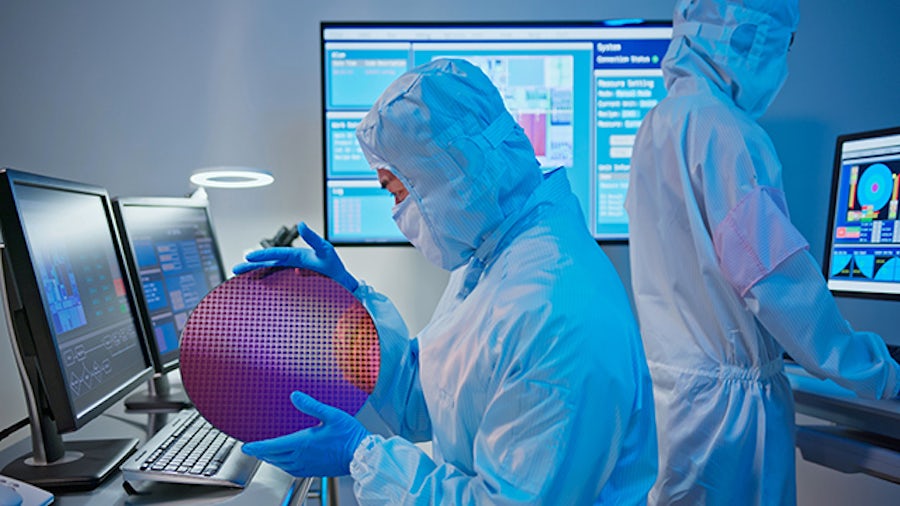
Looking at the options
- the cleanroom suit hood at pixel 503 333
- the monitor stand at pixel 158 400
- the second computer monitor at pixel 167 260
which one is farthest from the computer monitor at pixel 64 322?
the cleanroom suit hood at pixel 503 333

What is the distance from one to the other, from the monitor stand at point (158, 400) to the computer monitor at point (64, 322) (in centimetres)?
26

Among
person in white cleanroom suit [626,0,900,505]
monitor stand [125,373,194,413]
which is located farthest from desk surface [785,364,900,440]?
monitor stand [125,373,194,413]

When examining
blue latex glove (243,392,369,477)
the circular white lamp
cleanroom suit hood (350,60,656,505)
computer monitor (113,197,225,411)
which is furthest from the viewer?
the circular white lamp

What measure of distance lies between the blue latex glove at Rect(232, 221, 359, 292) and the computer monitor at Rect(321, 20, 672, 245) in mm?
982

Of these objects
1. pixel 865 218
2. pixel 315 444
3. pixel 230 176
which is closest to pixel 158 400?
pixel 230 176

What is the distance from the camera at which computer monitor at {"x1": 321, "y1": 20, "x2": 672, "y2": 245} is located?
7.11 ft

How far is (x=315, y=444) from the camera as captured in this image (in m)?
0.90

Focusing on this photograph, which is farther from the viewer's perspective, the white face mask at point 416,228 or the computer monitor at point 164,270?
the computer monitor at point 164,270

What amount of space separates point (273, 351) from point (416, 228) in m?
0.33

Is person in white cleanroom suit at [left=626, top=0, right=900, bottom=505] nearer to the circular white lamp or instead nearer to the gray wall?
the gray wall

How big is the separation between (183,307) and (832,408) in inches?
71.7

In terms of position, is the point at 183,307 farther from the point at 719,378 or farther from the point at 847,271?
the point at 847,271

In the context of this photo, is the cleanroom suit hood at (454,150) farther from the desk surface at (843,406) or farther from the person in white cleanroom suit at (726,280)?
the desk surface at (843,406)

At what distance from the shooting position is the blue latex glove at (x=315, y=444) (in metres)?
0.89
